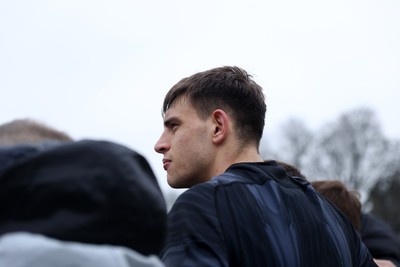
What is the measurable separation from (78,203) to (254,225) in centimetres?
112

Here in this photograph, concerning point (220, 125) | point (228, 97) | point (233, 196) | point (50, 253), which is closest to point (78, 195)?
point (50, 253)

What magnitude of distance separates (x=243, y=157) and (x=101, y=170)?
155 centimetres

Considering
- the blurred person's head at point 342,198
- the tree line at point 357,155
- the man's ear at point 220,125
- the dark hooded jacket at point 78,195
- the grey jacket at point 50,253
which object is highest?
the dark hooded jacket at point 78,195

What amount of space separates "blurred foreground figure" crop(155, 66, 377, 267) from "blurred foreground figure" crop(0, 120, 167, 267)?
735 mm

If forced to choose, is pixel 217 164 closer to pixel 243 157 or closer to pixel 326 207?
pixel 243 157

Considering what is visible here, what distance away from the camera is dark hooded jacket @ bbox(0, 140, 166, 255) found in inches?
55.8

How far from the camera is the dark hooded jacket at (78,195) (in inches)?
55.8

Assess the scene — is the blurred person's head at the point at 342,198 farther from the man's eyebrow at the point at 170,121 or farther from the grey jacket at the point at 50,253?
the grey jacket at the point at 50,253

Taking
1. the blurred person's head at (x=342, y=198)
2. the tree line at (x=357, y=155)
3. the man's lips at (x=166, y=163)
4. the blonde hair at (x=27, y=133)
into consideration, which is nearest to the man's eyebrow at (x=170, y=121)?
the man's lips at (x=166, y=163)

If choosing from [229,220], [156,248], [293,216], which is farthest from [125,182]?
[293,216]

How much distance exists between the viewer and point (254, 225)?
96.0 inches

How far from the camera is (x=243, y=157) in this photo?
2.97 meters

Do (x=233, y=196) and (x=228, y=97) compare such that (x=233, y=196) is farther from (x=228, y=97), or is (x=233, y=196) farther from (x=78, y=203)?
(x=78, y=203)

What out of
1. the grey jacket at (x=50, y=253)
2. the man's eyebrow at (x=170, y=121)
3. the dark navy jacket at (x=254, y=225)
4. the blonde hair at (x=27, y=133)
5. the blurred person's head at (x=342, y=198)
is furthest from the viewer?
the blurred person's head at (x=342, y=198)
